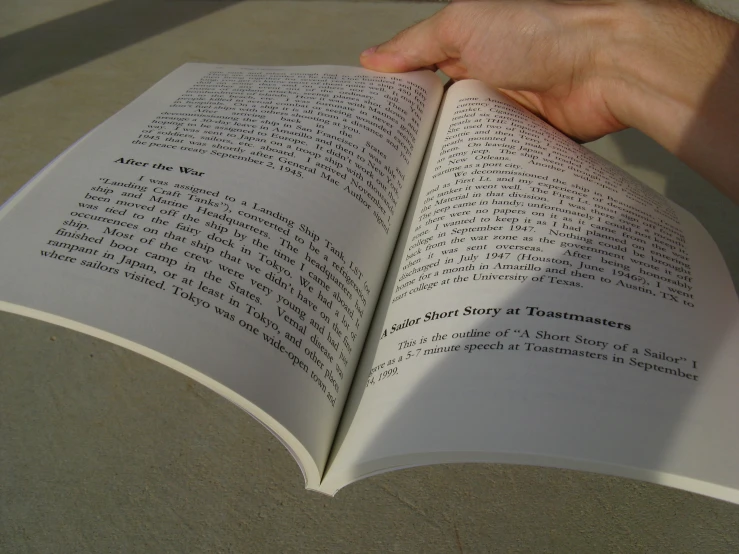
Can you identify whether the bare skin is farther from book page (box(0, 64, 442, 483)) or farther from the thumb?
book page (box(0, 64, 442, 483))

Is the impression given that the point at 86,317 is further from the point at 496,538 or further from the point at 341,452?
the point at 496,538

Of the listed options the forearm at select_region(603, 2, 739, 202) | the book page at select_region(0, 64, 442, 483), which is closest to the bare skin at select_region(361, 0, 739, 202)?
the forearm at select_region(603, 2, 739, 202)

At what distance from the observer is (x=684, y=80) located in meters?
0.43

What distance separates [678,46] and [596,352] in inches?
10.7

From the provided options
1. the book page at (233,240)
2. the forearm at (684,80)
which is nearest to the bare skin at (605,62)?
the forearm at (684,80)

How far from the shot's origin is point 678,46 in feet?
1.41

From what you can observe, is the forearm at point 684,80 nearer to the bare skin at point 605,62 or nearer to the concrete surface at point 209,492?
the bare skin at point 605,62

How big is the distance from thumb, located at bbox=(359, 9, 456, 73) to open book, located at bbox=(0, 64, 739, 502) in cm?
12

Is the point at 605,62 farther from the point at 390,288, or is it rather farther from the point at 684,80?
the point at 390,288

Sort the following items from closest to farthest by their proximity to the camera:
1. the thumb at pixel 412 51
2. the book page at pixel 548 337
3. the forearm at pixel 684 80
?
1. the book page at pixel 548 337
2. the forearm at pixel 684 80
3. the thumb at pixel 412 51

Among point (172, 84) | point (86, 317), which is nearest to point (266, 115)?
point (172, 84)

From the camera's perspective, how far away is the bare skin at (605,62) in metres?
0.42

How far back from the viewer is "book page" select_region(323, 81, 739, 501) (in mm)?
277

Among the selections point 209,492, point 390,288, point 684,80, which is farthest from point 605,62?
→ point 209,492
